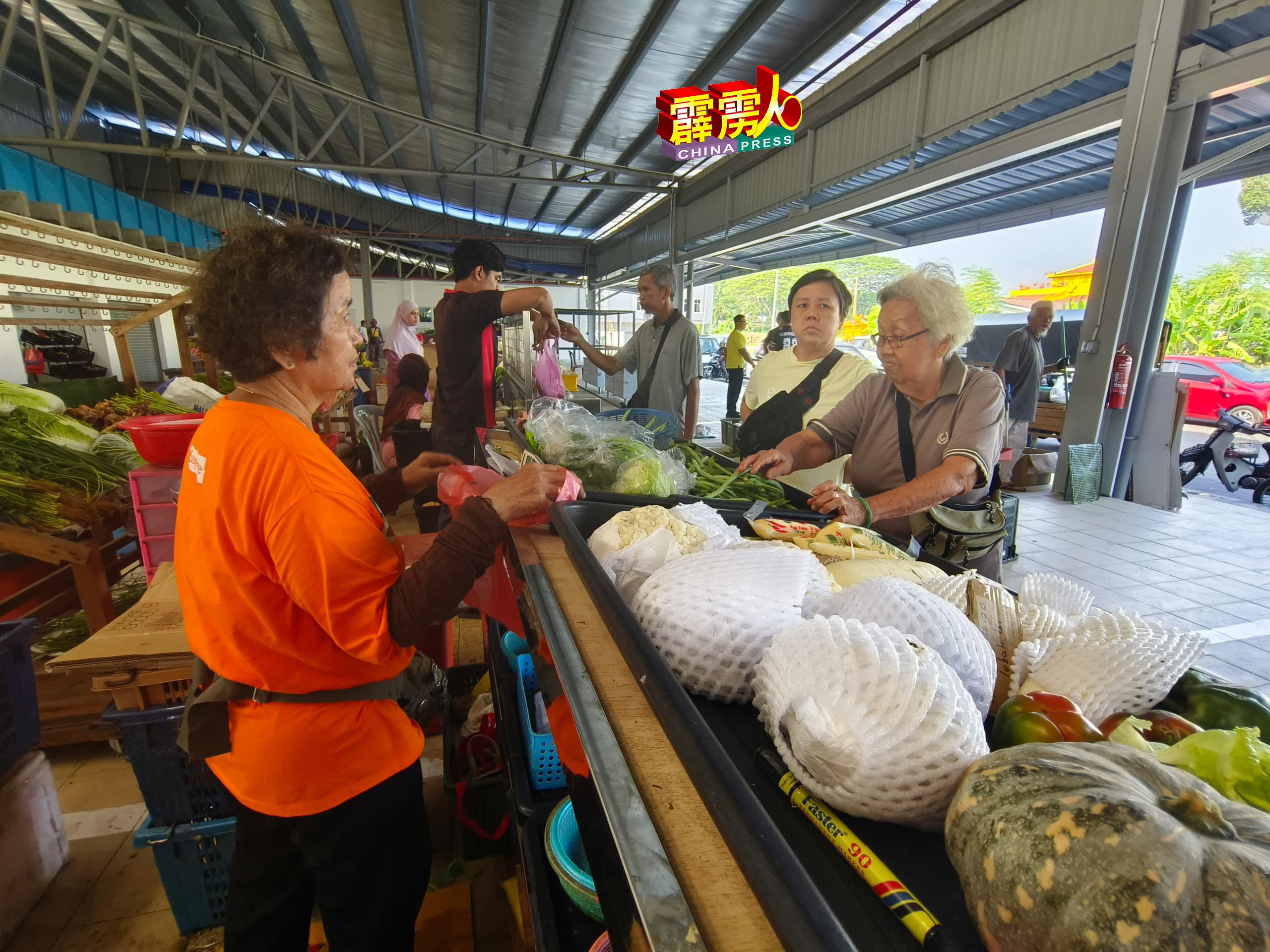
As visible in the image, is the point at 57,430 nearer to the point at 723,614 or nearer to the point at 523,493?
the point at 523,493

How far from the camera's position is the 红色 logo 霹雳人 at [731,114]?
6.88 meters

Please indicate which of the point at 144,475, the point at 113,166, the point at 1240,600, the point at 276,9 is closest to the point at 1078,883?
the point at 144,475

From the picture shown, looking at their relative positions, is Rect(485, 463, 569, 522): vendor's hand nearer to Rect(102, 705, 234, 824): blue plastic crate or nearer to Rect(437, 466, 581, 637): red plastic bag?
Rect(437, 466, 581, 637): red plastic bag

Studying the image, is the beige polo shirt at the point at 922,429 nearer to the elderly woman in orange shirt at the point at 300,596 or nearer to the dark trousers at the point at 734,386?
the elderly woman in orange shirt at the point at 300,596

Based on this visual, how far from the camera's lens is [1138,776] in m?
0.58

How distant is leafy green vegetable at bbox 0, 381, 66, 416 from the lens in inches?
145

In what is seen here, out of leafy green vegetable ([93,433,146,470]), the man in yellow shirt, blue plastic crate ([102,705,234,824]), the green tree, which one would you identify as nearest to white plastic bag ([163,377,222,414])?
leafy green vegetable ([93,433,146,470])

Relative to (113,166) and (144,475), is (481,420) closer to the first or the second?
(144,475)

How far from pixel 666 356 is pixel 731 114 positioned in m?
4.26

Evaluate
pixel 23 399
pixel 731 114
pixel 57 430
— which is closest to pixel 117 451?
pixel 57 430

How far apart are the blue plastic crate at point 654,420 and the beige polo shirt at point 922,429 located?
2.11 ft

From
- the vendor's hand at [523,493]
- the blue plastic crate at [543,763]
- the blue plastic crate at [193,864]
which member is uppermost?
the vendor's hand at [523,493]

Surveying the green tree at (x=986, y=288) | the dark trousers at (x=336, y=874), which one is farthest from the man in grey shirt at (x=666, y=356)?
the green tree at (x=986, y=288)

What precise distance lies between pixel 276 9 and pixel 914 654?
8607 millimetres
